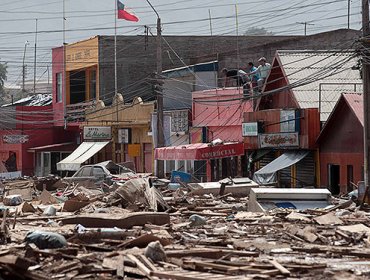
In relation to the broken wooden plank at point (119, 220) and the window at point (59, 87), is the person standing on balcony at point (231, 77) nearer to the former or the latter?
the window at point (59, 87)

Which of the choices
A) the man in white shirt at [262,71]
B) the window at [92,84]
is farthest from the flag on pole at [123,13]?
the man in white shirt at [262,71]

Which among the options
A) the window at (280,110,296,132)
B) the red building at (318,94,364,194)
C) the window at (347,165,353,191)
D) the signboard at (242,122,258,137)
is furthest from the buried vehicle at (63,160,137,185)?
the window at (347,165,353,191)

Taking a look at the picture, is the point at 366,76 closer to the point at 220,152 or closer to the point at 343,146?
the point at 343,146

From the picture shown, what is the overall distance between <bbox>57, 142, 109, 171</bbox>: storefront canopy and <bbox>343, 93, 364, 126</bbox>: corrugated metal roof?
87.7 ft

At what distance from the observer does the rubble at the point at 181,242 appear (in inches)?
587

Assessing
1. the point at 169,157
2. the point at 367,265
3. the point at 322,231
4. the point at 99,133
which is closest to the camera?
the point at 367,265

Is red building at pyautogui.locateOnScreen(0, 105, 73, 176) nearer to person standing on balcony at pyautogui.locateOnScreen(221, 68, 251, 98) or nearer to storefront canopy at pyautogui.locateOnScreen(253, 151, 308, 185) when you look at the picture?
person standing on balcony at pyautogui.locateOnScreen(221, 68, 251, 98)

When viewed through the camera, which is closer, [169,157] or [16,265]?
[16,265]

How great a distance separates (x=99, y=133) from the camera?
64.8 metres

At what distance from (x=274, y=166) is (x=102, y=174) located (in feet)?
27.2

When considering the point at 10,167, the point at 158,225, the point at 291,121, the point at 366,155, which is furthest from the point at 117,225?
the point at 10,167

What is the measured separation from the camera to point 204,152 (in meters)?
46.8

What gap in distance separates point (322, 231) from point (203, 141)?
3281cm

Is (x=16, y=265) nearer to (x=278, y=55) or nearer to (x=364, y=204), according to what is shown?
(x=364, y=204)
